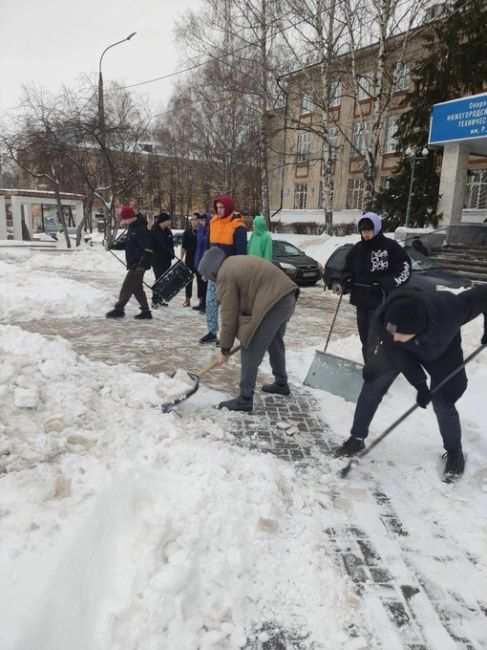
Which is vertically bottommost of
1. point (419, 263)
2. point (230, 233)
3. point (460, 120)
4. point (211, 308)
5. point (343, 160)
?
point (211, 308)

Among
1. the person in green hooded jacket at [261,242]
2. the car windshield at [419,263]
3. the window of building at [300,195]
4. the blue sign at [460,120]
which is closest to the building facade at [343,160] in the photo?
the window of building at [300,195]

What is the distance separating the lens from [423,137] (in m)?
17.8

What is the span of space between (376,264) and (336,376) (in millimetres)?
1199

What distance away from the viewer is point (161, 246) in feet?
25.5

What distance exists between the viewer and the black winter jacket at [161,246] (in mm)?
7656

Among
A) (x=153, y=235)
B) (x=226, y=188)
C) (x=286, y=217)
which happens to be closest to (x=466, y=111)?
(x=153, y=235)

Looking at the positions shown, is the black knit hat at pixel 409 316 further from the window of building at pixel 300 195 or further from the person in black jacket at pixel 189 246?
the window of building at pixel 300 195

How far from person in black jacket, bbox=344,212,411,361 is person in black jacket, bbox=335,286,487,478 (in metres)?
1.24

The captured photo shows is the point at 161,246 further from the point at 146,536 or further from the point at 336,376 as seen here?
the point at 146,536

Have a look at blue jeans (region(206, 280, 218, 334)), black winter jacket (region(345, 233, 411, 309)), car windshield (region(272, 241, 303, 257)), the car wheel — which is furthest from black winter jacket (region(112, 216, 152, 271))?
car windshield (region(272, 241, 303, 257))

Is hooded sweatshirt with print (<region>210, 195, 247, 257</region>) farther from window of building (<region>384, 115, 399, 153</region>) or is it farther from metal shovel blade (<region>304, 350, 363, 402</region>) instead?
window of building (<region>384, 115, 399, 153</region>)

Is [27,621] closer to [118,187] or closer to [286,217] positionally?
[118,187]

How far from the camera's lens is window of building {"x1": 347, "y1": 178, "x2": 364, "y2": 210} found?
93.9ft

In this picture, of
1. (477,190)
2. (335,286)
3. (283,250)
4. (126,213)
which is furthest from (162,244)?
(477,190)
